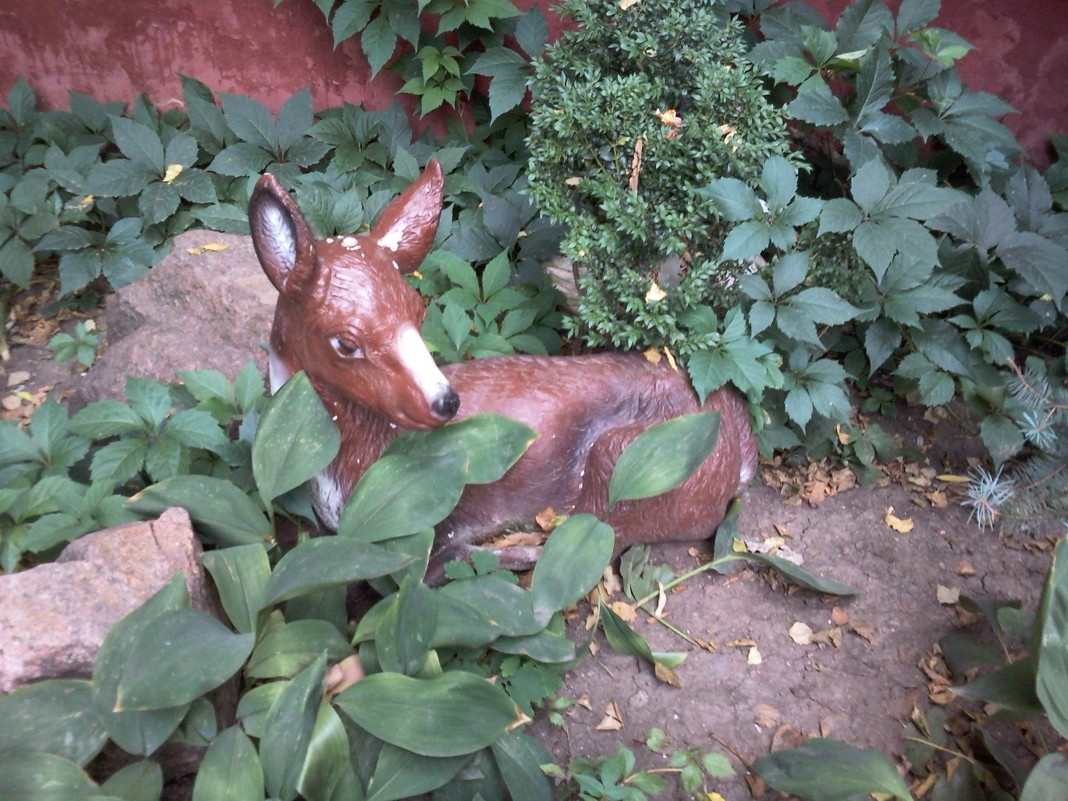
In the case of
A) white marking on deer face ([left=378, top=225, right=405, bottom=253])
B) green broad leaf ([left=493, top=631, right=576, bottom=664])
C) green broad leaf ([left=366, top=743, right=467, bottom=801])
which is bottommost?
green broad leaf ([left=493, top=631, right=576, bottom=664])

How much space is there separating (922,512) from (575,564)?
1410 millimetres

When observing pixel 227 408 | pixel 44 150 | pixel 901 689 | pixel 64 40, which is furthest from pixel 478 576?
pixel 64 40

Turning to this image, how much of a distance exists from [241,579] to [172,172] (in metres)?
2.34

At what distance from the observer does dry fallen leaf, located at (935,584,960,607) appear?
7.38 feet

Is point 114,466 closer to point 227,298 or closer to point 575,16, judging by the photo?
point 227,298

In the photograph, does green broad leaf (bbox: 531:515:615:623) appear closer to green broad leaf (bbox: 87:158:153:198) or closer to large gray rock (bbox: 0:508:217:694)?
large gray rock (bbox: 0:508:217:694)

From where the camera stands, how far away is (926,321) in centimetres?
253

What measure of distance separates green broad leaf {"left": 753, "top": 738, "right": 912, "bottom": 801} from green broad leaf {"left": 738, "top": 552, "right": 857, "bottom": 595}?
54 centimetres

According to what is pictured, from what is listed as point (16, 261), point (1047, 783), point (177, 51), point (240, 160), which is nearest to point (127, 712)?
point (1047, 783)

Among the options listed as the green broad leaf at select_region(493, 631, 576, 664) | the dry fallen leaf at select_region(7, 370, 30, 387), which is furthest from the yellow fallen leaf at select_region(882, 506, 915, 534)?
the dry fallen leaf at select_region(7, 370, 30, 387)

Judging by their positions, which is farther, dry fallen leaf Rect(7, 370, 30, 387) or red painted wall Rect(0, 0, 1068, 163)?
red painted wall Rect(0, 0, 1068, 163)

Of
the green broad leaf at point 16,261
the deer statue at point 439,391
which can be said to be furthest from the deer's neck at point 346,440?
the green broad leaf at point 16,261

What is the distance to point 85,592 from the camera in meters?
1.55

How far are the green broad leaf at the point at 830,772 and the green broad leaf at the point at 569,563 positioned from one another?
552mm
